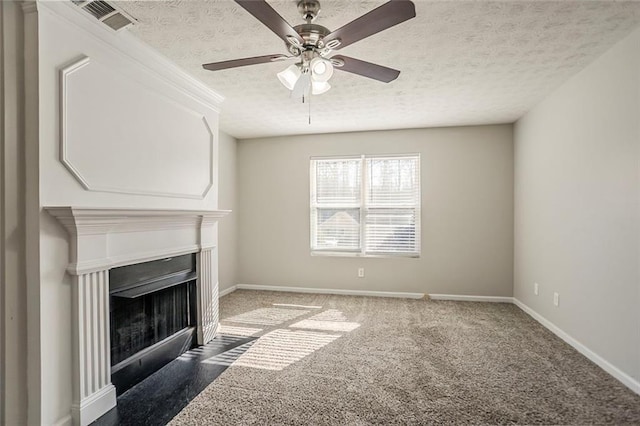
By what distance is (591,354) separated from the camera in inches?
108

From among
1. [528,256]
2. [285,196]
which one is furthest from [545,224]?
[285,196]

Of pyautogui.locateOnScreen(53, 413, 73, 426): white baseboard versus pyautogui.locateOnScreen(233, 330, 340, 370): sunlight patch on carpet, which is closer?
pyautogui.locateOnScreen(53, 413, 73, 426): white baseboard

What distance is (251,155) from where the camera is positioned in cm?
530

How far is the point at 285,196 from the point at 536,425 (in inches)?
156

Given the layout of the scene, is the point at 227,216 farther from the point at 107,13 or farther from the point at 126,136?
the point at 107,13

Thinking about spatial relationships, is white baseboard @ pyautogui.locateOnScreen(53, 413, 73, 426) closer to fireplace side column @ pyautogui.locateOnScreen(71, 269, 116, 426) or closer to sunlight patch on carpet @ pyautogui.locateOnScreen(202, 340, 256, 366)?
fireplace side column @ pyautogui.locateOnScreen(71, 269, 116, 426)

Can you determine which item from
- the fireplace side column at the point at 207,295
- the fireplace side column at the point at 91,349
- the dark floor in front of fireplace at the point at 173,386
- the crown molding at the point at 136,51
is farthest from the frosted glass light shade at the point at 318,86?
the dark floor in front of fireplace at the point at 173,386

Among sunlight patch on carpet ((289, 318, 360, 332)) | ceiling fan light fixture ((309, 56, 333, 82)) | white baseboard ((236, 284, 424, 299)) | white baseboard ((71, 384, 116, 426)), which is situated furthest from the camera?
white baseboard ((236, 284, 424, 299))

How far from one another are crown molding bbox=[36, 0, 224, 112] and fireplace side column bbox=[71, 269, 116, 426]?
4.73ft

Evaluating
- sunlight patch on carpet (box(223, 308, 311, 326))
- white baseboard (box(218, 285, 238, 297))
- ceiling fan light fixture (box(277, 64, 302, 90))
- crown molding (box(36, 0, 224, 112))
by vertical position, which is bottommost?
sunlight patch on carpet (box(223, 308, 311, 326))

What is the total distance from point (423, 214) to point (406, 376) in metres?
2.66

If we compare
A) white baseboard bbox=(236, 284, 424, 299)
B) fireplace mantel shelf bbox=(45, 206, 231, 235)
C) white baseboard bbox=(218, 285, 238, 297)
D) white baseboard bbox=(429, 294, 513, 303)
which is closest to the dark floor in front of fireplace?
fireplace mantel shelf bbox=(45, 206, 231, 235)

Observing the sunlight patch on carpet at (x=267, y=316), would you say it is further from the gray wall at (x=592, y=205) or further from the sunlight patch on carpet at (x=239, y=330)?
the gray wall at (x=592, y=205)

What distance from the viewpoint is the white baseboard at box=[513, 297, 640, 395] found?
230 cm
